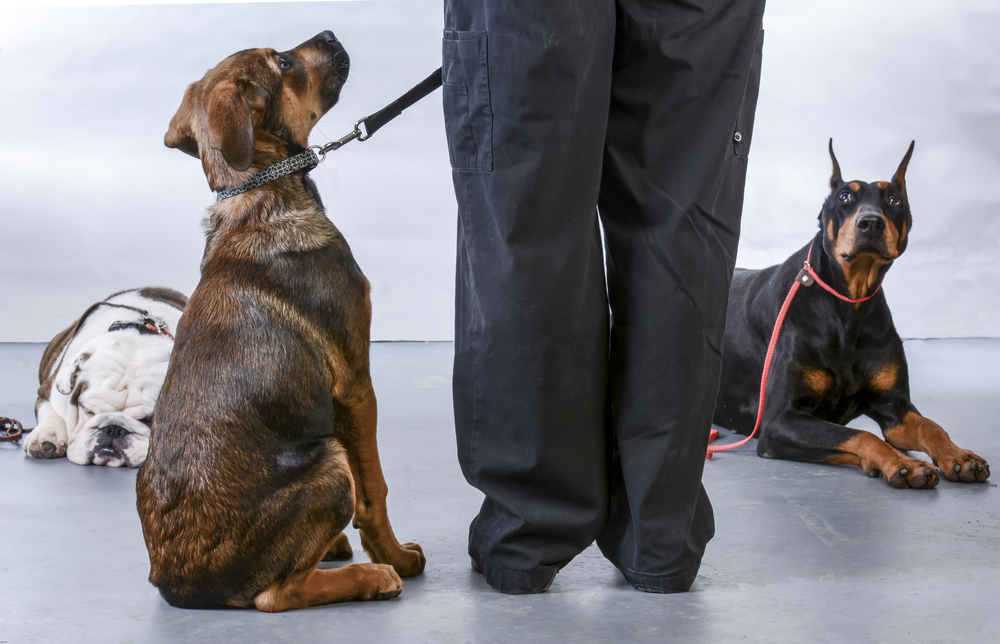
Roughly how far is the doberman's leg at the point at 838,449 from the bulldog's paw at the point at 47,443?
2.57 m

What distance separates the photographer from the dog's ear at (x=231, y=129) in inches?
63.3

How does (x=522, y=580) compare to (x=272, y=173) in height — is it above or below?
below

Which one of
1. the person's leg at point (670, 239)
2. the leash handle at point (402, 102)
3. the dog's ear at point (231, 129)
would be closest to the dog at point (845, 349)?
the person's leg at point (670, 239)

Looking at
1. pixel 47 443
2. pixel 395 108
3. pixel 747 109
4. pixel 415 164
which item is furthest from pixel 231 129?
pixel 415 164

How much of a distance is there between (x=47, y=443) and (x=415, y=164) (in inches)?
136

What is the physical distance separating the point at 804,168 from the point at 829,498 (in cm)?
401

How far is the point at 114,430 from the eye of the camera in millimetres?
2943

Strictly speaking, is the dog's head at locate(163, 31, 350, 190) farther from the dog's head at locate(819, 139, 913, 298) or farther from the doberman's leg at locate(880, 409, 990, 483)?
the doberman's leg at locate(880, 409, 990, 483)

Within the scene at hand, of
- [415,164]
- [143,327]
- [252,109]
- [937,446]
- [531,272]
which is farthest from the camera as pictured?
[415,164]

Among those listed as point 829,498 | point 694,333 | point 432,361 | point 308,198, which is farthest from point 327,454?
point 432,361

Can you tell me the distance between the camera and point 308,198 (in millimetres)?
1763

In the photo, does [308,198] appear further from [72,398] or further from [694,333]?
[72,398]

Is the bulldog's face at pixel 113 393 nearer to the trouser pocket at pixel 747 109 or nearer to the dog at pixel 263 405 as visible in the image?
the dog at pixel 263 405

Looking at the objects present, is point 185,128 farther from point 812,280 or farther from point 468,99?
point 812,280
